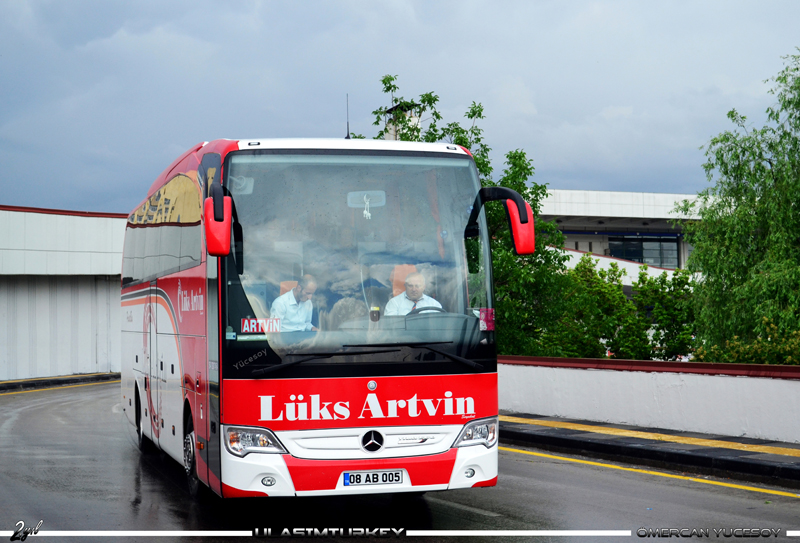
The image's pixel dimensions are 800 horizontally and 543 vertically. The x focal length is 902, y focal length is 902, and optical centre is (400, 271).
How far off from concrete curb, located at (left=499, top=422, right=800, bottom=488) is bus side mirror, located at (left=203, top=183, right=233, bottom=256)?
6827 millimetres

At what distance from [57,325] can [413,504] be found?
2630cm

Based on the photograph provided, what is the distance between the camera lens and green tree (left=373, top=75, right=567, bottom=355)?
2097 cm

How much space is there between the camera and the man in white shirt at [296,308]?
7.09 meters

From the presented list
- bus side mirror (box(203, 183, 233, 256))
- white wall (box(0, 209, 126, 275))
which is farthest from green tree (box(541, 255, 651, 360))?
white wall (box(0, 209, 126, 275))

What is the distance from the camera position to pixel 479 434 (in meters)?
7.43

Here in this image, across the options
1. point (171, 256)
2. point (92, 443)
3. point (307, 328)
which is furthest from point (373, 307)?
point (92, 443)

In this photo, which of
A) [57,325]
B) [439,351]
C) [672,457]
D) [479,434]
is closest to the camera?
[439,351]

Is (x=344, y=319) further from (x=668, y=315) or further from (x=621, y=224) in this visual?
(x=621, y=224)

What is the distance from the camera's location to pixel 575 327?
26.2 m

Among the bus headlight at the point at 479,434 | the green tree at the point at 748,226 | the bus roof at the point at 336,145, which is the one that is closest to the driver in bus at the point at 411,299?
the bus headlight at the point at 479,434

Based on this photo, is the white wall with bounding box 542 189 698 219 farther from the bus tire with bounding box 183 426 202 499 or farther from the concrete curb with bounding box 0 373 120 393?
the bus tire with bounding box 183 426 202 499

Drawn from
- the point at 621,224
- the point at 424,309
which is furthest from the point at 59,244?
the point at 621,224

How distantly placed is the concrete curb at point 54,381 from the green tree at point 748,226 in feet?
67.5

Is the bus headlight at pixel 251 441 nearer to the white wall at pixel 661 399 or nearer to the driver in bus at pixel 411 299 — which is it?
the driver in bus at pixel 411 299
